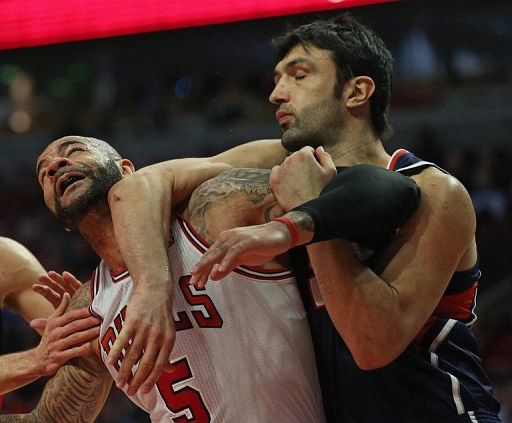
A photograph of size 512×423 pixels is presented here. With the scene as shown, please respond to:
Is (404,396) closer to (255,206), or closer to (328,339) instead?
(328,339)

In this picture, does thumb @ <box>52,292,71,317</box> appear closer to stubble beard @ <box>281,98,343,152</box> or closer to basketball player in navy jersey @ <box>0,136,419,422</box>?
basketball player in navy jersey @ <box>0,136,419,422</box>

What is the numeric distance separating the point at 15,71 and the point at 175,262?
8994mm

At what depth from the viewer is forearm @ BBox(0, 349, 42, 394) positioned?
2.78 meters

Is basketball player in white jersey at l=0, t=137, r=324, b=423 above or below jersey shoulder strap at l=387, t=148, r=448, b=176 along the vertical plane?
below

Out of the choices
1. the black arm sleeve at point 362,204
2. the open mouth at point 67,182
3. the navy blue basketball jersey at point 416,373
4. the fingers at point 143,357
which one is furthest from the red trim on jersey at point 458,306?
the open mouth at point 67,182

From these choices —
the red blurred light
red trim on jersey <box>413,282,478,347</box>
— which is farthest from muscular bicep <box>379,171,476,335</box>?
the red blurred light

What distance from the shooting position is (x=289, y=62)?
268cm

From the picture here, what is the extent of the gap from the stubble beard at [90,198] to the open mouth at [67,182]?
0.02 meters

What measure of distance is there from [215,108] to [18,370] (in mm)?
6573

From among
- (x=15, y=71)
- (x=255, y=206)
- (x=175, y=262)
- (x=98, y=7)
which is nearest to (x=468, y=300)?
(x=255, y=206)

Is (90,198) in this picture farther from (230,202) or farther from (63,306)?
(230,202)

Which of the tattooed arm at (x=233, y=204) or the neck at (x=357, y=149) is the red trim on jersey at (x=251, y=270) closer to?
the tattooed arm at (x=233, y=204)

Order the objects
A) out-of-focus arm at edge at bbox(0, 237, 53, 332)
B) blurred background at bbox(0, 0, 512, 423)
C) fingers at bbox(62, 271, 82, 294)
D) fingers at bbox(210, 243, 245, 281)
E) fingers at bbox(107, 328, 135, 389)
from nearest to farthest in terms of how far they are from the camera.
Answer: fingers at bbox(210, 243, 245, 281), fingers at bbox(107, 328, 135, 389), fingers at bbox(62, 271, 82, 294), out-of-focus arm at edge at bbox(0, 237, 53, 332), blurred background at bbox(0, 0, 512, 423)

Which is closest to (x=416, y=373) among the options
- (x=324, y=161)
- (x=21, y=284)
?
(x=324, y=161)
